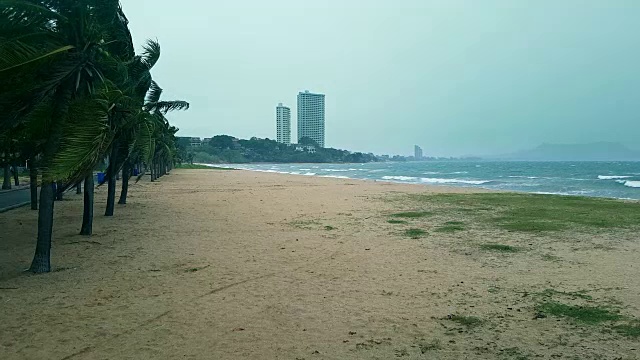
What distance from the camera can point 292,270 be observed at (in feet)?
27.2

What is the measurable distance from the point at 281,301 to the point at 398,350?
2195 mm

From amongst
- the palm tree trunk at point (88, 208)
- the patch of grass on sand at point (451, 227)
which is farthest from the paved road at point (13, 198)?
the patch of grass on sand at point (451, 227)

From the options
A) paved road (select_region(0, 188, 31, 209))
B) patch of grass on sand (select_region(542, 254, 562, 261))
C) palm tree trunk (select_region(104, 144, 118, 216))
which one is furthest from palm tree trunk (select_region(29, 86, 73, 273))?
paved road (select_region(0, 188, 31, 209))

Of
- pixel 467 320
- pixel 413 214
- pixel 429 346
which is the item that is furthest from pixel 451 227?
pixel 429 346

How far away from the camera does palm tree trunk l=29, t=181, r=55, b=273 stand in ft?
25.2

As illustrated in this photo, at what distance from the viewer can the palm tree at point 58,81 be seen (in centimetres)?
639

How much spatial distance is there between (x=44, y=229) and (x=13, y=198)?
1485 cm

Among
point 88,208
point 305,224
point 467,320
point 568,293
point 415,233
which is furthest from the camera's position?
point 305,224

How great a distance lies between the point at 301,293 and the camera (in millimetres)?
6895

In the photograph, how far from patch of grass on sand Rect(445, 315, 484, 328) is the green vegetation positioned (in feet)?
473

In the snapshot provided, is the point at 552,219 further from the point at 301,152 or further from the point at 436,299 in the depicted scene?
the point at 301,152

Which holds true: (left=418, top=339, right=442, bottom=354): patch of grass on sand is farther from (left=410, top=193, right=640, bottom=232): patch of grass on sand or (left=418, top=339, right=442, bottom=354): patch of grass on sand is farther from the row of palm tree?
(left=410, top=193, right=640, bottom=232): patch of grass on sand

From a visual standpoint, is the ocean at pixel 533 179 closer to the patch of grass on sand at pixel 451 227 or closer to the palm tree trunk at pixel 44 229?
the patch of grass on sand at pixel 451 227

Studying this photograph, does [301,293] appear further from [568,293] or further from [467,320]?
[568,293]
